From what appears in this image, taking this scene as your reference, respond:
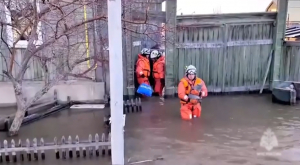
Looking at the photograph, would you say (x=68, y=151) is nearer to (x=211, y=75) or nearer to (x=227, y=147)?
(x=227, y=147)

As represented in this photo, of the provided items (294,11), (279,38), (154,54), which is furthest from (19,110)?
(294,11)

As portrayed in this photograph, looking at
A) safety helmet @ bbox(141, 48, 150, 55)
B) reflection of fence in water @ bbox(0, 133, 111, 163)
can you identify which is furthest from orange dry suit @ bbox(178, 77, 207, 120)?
reflection of fence in water @ bbox(0, 133, 111, 163)

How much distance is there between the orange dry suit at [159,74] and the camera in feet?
32.0

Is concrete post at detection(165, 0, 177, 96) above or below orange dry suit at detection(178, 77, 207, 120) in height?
above

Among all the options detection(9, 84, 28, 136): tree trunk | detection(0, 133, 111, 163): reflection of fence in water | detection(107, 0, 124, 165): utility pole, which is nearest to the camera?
detection(107, 0, 124, 165): utility pole

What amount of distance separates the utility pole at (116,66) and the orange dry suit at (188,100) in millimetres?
4522

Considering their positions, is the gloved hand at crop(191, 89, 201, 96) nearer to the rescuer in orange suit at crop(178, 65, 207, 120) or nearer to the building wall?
the rescuer in orange suit at crop(178, 65, 207, 120)

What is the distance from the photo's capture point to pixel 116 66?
3.24 meters

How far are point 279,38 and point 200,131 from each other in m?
4.33

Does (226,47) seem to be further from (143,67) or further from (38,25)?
(38,25)

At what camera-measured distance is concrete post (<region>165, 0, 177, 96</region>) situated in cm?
926

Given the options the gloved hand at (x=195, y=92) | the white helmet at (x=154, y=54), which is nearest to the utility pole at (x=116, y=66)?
the gloved hand at (x=195, y=92)

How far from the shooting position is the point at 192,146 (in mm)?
6301

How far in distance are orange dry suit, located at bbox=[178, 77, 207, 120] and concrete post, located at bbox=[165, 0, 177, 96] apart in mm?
1719
